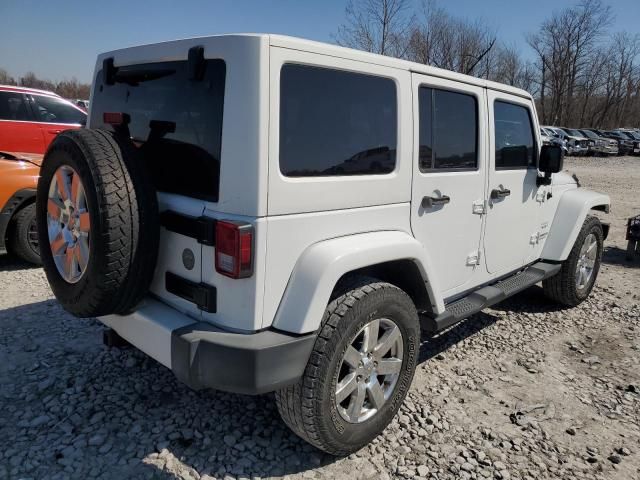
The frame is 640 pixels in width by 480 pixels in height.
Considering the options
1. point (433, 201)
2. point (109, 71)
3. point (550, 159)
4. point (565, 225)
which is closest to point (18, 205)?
point (109, 71)

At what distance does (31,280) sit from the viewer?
5.05 meters

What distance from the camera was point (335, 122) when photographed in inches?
94.4

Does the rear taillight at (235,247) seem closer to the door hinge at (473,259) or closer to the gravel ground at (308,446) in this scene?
the gravel ground at (308,446)

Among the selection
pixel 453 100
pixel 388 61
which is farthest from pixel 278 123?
pixel 453 100

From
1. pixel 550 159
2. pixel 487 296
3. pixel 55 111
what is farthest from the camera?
pixel 55 111

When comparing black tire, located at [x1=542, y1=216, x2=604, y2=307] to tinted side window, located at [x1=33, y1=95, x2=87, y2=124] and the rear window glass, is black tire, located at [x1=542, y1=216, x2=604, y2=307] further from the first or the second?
tinted side window, located at [x1=33, y1=95, x2=87, y2=124]

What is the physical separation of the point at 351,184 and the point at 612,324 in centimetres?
352

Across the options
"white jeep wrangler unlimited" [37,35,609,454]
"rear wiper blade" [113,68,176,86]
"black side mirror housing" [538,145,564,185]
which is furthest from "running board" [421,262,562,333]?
"rear wiper blade" [113,68,176,86]

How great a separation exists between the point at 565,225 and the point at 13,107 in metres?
8.22

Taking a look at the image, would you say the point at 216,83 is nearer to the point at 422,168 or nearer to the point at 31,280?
the point at 422,168

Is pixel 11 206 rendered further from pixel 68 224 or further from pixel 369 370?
pixel 369 370

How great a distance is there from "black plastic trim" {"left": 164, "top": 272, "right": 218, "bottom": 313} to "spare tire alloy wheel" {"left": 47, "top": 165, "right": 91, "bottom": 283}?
395 millimetres

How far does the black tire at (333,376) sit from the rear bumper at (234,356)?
0.10 meters

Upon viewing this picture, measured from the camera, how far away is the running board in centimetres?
305
